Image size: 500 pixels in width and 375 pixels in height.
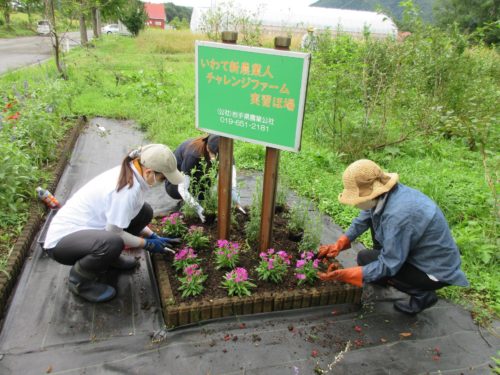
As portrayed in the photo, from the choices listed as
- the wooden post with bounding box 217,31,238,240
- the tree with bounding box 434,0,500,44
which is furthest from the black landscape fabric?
the tree with bounding box 434,0,500,44

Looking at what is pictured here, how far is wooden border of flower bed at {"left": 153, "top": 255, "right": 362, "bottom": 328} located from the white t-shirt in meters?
0.57

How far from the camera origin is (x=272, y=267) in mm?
2754

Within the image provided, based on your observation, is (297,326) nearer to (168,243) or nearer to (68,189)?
(168,243)

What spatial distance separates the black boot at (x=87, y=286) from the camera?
2645 millimetres

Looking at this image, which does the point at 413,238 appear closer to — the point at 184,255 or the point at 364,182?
the point at 364,182

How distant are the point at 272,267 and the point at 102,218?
1.26 meters

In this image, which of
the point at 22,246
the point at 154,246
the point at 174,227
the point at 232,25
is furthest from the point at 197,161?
the point at 232,25

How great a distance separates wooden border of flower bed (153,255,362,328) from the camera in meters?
2.51

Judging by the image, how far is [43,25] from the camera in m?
9.36

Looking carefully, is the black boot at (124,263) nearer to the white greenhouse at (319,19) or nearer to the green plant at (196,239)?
the green plant at (196,239)

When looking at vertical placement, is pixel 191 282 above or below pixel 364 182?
below

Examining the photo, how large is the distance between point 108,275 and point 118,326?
574mm

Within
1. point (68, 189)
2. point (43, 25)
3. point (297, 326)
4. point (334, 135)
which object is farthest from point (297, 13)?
point (297, 326)

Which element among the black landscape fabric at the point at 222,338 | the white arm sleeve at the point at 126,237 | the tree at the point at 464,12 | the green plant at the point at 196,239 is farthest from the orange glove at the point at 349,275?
the tree at the point at 464,12
